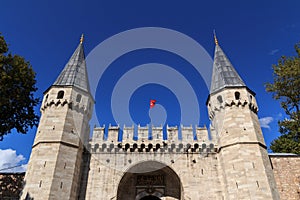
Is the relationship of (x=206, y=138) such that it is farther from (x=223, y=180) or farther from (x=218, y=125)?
(x=223, y=180)

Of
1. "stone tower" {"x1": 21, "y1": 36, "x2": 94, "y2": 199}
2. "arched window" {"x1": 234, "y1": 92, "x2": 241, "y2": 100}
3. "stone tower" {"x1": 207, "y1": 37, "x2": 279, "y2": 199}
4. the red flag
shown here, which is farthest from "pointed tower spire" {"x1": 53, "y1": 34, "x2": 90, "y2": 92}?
"arched window" {"x1": 234, "y1": 92, "x2": 241, "y2": 100}

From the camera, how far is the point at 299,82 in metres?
16.1

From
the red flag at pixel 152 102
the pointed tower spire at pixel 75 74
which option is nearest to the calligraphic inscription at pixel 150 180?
the red flag at pixel 152 102

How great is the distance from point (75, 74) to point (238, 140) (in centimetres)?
1274

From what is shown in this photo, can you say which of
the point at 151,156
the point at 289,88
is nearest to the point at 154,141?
the point at 151,156

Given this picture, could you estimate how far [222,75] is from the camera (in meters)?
17.1

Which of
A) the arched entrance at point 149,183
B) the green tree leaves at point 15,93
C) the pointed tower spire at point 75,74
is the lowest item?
the arched entrance at point 149,183

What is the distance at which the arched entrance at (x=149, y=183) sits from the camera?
15141 mm

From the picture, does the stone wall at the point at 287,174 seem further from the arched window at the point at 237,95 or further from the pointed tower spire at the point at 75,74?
the pointed tower spire at the point at 75,74

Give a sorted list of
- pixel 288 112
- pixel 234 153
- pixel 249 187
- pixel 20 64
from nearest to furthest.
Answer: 1. pixel 249 187
2. pixel 234 153
3. pixel 20 64
4. pixel 288 112

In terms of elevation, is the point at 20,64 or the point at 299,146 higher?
the point at 20,64

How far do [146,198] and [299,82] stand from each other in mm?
A: 14064

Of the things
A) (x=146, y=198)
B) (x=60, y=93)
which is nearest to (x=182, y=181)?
(x=146, y=198)

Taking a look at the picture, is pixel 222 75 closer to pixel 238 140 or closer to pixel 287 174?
pixel 238 140
